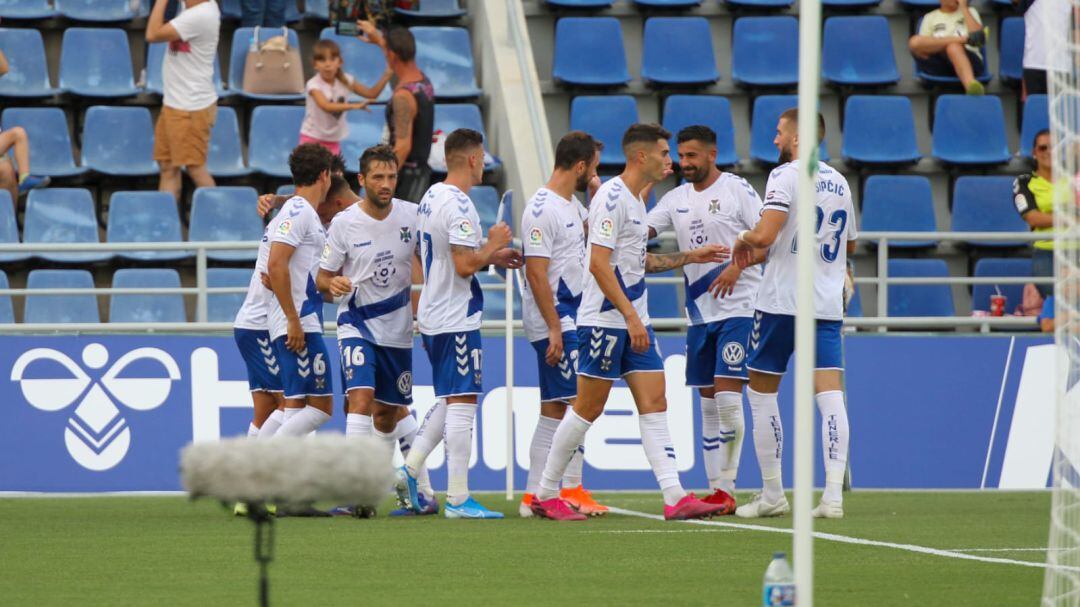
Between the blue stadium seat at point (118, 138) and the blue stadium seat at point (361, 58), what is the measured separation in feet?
6.73

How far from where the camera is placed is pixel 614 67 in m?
17.1

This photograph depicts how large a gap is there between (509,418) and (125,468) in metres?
3.12

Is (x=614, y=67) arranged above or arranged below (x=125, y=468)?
above

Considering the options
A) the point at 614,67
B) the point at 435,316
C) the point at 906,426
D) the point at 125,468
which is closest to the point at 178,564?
the point at 435,316

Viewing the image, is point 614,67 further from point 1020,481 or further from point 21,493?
point 21,493

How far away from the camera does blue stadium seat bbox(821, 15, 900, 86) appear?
1730 centimetres

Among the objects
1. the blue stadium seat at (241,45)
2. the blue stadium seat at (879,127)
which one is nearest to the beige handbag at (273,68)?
the blue stadium seat at (241,45)

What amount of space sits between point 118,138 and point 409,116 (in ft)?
11.3

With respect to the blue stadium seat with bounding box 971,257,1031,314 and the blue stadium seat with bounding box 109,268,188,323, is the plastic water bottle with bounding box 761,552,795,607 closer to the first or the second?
the blue stadium seat with bounding box 109,268,188,323

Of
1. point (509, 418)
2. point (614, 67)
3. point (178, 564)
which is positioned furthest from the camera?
point (614, 67)

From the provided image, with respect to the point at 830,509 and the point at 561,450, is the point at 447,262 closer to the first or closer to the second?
the point at 561,450

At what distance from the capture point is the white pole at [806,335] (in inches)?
181

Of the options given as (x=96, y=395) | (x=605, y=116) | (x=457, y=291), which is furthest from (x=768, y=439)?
(x=605, y=116)

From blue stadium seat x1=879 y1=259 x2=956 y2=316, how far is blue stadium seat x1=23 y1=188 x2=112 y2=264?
24.3 ft
